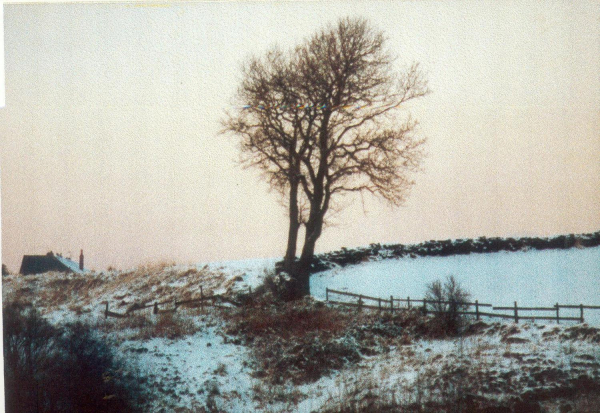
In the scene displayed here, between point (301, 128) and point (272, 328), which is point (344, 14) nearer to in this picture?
point (301, 128)

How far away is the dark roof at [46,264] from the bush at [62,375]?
3.02 feet

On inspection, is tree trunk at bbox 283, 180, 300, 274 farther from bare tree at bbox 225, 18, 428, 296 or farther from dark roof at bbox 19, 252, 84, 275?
dark roof at bbox 19, 252, 84, 275

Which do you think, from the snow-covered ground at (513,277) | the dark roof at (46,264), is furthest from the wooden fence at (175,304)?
the snow-covered ground at (513,277)

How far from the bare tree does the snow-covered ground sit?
49.5 inches

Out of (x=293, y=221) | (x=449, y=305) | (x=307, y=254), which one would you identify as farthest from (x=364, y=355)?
(x=293, y=221)

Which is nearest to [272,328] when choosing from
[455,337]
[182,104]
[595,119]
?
[455,337]

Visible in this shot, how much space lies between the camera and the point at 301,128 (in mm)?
9859

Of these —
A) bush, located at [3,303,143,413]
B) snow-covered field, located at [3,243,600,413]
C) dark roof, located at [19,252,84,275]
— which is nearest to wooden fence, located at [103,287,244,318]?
snow-covered field, located at [3,243,600,413]

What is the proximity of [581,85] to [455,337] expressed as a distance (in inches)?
190

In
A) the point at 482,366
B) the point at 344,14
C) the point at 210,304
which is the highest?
the point at 344,14

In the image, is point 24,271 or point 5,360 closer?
point 5,360

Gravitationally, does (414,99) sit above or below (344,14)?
below

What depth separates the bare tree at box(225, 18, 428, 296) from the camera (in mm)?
9586

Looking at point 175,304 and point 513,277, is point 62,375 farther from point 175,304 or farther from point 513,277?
point 513,277
